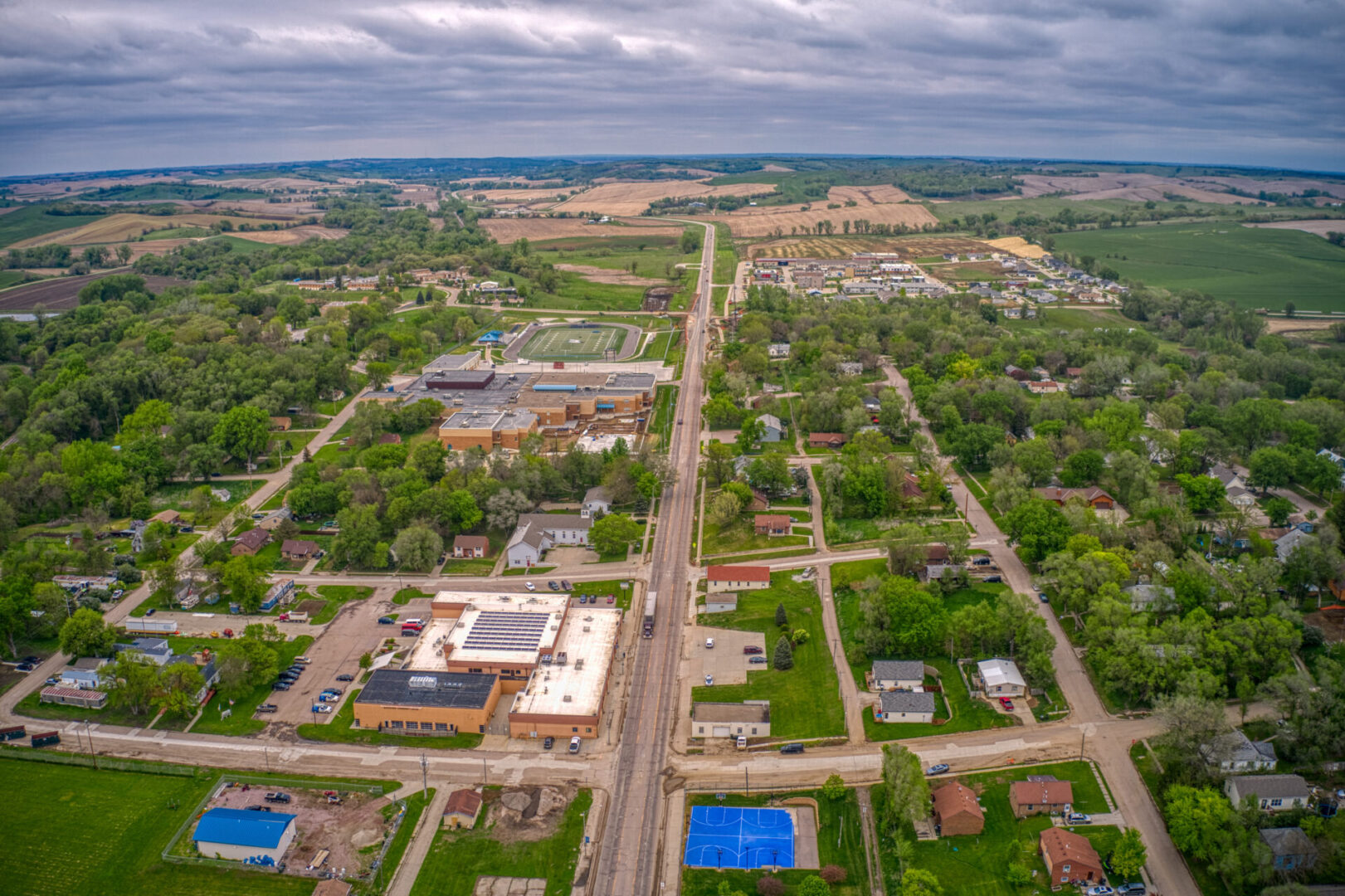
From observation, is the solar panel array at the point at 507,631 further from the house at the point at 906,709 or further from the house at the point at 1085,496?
the house at the point at 1085,496

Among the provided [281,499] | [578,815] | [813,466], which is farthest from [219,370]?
[578,815]

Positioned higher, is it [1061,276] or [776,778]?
[1061,276]

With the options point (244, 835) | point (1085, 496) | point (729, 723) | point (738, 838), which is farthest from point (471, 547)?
point (1085, 496)

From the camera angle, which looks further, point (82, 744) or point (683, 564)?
point (683, 564)

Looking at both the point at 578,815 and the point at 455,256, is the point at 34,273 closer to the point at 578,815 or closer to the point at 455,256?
the point at 455,256

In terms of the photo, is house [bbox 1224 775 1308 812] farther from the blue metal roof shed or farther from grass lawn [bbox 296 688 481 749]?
the blue metal roof shed

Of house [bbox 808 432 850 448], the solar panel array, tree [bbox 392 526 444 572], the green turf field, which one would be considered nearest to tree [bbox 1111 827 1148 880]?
the solar panel array

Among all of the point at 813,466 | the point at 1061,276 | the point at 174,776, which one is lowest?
the point at 174,776

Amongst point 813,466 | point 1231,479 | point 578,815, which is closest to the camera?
point 578,815
